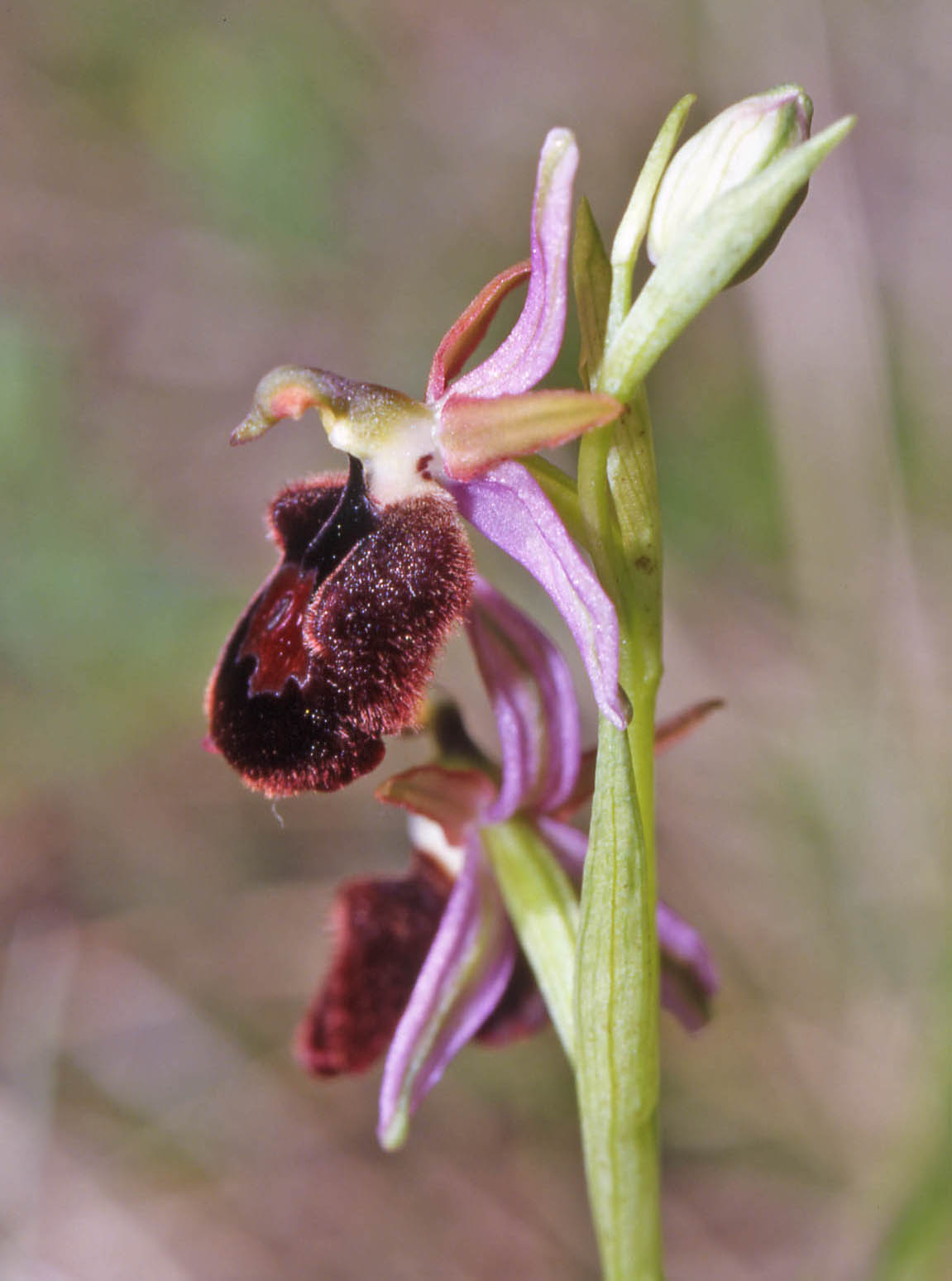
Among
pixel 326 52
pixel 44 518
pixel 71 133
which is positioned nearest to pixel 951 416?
pixel 326 52

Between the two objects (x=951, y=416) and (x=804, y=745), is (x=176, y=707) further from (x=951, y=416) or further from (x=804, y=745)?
(x=951, y=416)

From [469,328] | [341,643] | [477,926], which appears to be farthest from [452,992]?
[469,328]

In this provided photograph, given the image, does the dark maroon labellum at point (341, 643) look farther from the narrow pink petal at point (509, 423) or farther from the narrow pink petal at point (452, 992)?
the narrow pink petal at point (452, 992)

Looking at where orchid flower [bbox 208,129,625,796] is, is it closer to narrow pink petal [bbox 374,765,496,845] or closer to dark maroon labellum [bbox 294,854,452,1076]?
narrow pink petal [bbox 374,765,496,845]

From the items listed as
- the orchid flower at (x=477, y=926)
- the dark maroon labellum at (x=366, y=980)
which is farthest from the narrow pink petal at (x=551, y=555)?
the dark maroon labellum at (x=366, y=980)

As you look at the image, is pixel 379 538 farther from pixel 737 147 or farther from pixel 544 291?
pixel 737 147

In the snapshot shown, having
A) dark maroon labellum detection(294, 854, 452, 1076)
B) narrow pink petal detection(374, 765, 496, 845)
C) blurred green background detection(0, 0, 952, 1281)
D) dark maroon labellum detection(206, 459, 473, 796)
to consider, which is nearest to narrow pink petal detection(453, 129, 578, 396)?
dark maroon labellum detection(206, 459, 473, 796)
